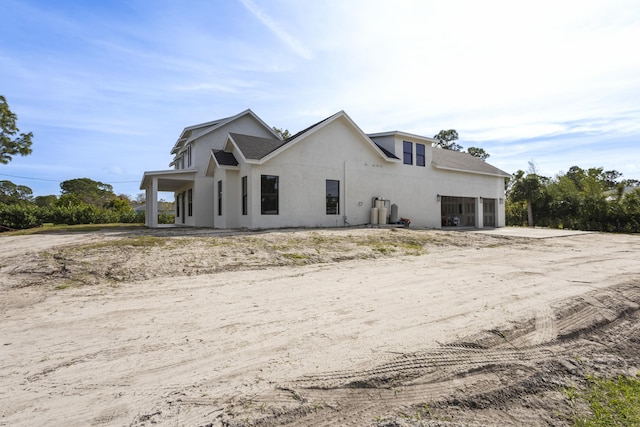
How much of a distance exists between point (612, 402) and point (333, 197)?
49.2 feet

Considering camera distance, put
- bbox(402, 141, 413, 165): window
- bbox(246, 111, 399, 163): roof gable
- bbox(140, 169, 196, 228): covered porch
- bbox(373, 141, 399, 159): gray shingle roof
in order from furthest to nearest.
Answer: bbox(402, 141, 413, 165): window < bbox(373, 141, 399, 159): gray shingle roof < bbox(140, 169, 196, 228): covered porch < bbox(246, 111, 399, 163): roof gable

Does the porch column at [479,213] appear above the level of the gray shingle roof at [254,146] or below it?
below

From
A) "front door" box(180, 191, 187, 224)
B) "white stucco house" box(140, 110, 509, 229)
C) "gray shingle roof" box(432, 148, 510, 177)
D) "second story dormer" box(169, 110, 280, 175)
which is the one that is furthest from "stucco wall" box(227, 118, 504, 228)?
"front door" box(180, 191, 187, 224)

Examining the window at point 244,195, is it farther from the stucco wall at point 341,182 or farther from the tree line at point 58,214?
the tree line at point 58,214

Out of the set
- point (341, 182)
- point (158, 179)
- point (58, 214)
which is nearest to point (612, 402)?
point (341, 182)

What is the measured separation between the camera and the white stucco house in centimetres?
1636

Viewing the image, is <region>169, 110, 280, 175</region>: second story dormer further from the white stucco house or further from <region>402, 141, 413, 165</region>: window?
<region>402, 141, 413, 165</region>: window

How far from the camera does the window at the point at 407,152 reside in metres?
21.2

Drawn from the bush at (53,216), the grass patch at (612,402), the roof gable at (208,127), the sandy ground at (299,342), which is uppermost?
the roof gable at (208,127)

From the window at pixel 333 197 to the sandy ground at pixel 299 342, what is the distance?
9832 mm

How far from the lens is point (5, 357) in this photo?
3.48 meters

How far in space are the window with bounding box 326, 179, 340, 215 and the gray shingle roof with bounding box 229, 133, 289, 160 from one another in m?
3.07

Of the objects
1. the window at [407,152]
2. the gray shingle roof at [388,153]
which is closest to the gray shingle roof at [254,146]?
the gray shingle roof at [388,153]

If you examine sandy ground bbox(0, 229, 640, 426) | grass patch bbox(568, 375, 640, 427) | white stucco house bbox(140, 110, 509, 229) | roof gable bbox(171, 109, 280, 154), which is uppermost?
roof gable bbox(171, 109, 280, 154)
